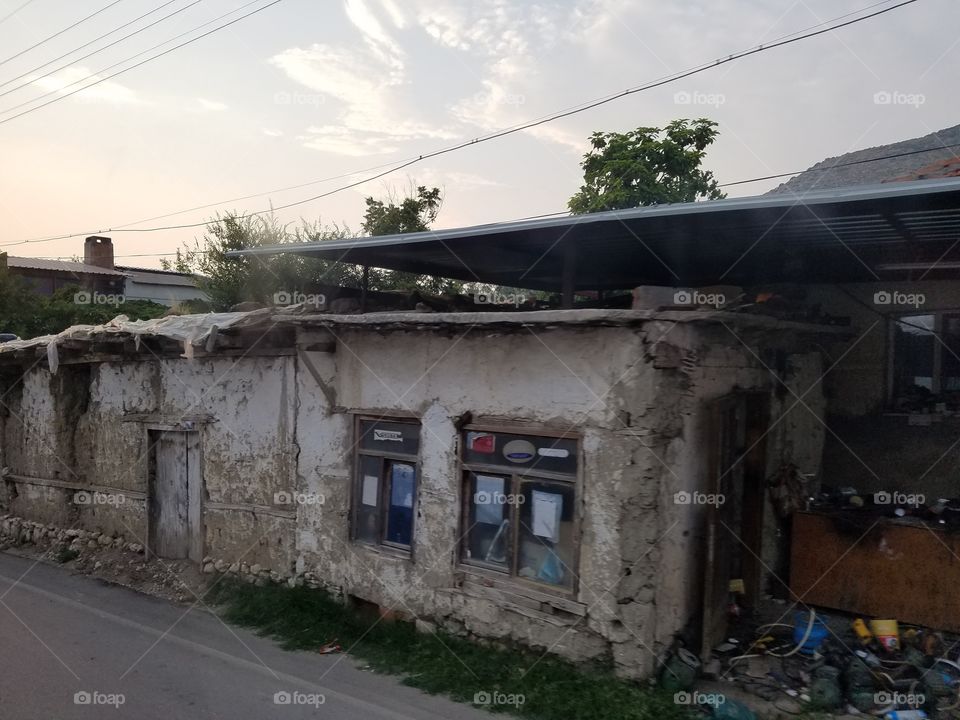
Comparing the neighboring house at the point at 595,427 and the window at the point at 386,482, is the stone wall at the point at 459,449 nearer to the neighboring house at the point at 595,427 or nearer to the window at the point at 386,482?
the neighboring house at the point at 595,427

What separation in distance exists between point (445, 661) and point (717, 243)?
16.9ft

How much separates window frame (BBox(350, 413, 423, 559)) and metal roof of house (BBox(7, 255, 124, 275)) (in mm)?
32125

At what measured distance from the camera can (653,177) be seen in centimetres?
2025

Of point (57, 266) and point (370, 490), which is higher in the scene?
point (57, 266)

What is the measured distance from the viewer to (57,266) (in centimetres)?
3578

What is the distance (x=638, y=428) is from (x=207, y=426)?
6.47 metres

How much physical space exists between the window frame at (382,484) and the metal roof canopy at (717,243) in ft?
6.61

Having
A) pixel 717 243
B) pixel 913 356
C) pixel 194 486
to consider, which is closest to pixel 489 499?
pixel 717 243

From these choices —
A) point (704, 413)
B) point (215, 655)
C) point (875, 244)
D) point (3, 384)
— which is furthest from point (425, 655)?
point (3, 384)

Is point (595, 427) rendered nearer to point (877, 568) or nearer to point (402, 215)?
point (877, 568)

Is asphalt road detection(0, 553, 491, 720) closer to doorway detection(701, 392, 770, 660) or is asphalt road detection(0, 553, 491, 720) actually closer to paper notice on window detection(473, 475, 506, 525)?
paper notice on window detection(473, 475, 506, 525)

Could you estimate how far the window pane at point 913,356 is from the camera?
8734mm

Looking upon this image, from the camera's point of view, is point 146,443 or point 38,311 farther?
point 38,311

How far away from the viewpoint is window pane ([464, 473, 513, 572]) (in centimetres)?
729
